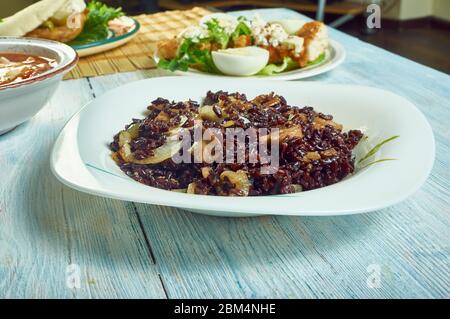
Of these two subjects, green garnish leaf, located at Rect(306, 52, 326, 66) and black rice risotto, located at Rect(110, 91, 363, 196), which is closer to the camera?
black rice risotto, located at Rect(110, 91, 363, 196)

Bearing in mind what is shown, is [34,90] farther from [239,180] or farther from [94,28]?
[94,28]

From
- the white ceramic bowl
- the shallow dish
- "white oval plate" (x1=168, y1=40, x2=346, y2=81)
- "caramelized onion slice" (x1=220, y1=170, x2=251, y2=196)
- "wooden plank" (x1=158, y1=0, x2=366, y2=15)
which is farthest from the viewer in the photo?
"wooden plank" (x1=158, y1=0, x2=366, y2=15)

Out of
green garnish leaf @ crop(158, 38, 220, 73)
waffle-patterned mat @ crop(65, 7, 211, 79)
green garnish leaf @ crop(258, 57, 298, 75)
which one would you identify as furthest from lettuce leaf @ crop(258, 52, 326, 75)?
waffle-patterned mat @ crop(65, 7, 211, 79)

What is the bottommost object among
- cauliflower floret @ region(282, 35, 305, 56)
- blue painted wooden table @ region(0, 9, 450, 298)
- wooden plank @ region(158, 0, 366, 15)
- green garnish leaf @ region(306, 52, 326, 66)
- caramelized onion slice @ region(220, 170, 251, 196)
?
wooden plank @ region(158, 0, 366, 15)

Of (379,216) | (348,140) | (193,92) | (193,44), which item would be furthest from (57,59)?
(379,216)

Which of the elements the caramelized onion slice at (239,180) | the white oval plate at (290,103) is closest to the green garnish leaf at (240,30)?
the white oval plate at (290,103)

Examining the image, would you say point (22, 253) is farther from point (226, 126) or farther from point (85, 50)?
point (85, 50)

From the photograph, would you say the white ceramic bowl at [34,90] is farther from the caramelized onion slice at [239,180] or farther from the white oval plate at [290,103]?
the caramelized onion slice at [239,180]

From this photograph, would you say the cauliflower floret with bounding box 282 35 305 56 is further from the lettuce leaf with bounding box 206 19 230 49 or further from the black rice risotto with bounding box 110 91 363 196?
the black rice risotto with bounding box 110 91 363 196
